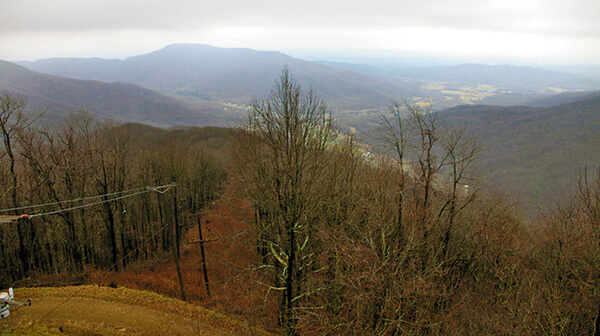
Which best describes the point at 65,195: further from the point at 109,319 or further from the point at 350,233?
the point at 350,233

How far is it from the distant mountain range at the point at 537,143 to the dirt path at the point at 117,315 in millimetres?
50881

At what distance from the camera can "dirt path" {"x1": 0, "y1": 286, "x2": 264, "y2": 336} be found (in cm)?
1302

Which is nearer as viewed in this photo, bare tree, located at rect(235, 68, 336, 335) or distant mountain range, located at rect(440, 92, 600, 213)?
bare tree, located at rect(235, 68, 336, 335)

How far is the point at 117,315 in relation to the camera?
14172mm

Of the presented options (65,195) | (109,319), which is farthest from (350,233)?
(65,195)

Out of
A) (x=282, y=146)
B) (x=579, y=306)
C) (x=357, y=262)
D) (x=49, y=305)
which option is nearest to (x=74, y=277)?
(x=49, y=305)

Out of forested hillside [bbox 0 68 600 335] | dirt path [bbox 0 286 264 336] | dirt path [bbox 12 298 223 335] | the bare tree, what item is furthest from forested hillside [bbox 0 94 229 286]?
the bare tree

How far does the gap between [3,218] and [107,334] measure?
7006 millimetres

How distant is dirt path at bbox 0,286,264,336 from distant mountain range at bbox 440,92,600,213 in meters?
50.9

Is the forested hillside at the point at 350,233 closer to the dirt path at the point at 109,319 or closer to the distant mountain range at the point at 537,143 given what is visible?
the dirt path at the point at 109,319

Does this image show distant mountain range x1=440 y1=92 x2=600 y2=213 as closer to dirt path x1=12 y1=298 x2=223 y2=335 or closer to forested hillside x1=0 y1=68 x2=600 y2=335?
forested hillside x1=0 y1=68 x2=600 y2=335

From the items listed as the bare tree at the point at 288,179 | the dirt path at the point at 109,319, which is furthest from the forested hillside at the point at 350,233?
the dirt path at the point at 109,319

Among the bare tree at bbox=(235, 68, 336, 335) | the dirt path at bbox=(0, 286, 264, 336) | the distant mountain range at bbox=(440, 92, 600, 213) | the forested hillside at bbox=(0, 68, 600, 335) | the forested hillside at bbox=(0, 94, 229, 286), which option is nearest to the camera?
the forested hillside at bbox=(0, 68, 600, 335)

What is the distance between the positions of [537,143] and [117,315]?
372ft
